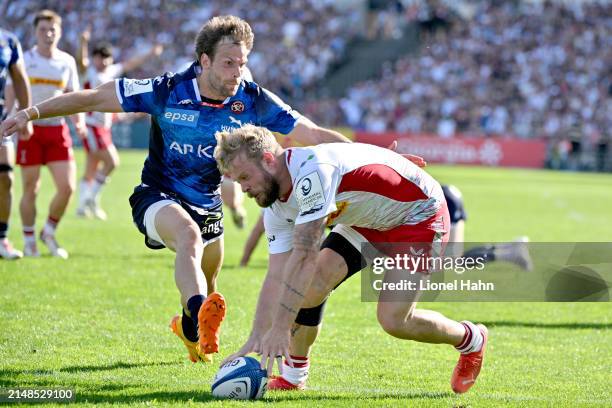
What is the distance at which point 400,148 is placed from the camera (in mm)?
37938

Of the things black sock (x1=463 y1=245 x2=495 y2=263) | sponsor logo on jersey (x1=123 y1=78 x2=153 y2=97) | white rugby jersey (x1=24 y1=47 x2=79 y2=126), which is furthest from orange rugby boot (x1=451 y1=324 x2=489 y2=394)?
white rugby jersey (x1=24 y1=47 x2=79 y2=126)

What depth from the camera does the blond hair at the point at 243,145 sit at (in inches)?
198

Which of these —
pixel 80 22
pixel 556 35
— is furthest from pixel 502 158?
pixel 80 22

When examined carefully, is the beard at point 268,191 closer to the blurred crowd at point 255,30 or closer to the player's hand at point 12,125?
the player's hand at point 12,125

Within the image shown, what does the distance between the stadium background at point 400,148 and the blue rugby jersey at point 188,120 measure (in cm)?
119

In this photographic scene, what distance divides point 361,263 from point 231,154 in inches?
48.3

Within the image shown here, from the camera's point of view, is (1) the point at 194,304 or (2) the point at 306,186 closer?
(2) the point at 306,186

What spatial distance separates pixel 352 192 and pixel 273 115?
1517 millimetres

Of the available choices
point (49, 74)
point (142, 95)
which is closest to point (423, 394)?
point (142, 95)

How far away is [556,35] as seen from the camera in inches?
1619

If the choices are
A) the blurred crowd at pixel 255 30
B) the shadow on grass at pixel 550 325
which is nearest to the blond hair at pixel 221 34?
the shadow on grass at pixel 550 325

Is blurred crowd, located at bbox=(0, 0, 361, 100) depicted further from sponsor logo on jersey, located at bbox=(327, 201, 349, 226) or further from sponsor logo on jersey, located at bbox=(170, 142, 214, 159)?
sponsor logo on jersey, located at bbox=(327, 201, 349, 226)

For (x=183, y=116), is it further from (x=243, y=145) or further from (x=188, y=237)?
(x=243, y=145)

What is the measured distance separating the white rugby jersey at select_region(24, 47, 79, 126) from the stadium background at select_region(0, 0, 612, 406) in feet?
6.50
